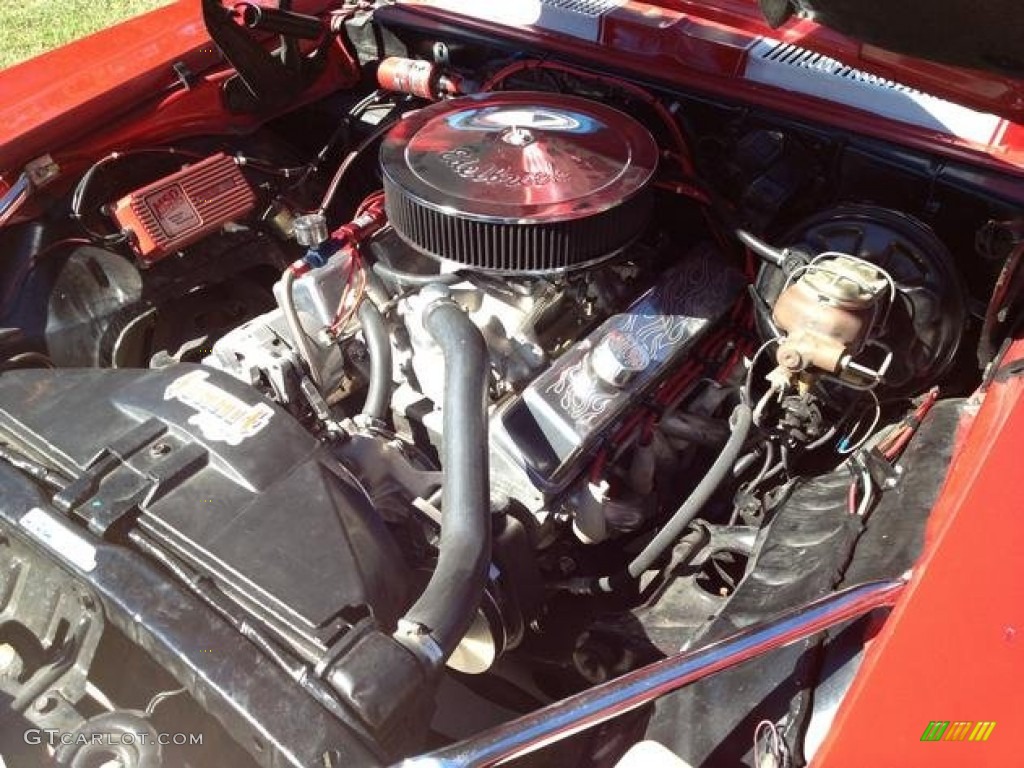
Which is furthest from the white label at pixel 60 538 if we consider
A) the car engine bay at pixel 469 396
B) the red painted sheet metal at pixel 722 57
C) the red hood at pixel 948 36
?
the red painted sheet metal at pixel 722 57

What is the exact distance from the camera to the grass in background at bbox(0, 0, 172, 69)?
5.18 m

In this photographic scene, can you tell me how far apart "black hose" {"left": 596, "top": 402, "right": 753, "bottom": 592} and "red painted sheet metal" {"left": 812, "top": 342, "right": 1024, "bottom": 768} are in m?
0.42

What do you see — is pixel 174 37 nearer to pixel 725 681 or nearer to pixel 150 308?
pixel 150 308

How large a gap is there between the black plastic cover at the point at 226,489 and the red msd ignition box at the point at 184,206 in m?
0.41

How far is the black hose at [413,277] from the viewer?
1.54 meters

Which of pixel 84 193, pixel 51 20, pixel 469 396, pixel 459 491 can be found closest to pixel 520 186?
pixel 469 396

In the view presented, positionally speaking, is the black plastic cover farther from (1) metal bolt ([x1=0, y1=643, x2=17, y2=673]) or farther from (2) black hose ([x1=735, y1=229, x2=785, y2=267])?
(2) black hose ([x1=735, y1=229, x2=785, y2=267])

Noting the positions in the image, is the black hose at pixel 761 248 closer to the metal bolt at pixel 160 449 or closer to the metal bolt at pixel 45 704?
the metal bolt at pixel 160 449

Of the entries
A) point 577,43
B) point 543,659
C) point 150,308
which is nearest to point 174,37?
point 150,308

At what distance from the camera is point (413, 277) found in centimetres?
156

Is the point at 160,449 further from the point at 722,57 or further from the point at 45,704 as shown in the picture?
the point at 722,57

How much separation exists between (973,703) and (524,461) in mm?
660

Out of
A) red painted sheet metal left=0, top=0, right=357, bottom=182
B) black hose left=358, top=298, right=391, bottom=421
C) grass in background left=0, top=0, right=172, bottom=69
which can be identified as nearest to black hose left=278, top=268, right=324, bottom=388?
black hose left=358, top=298, right=391, bottom=421

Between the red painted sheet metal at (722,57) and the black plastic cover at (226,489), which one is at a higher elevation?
the red painted sheet metal at (722,57)
